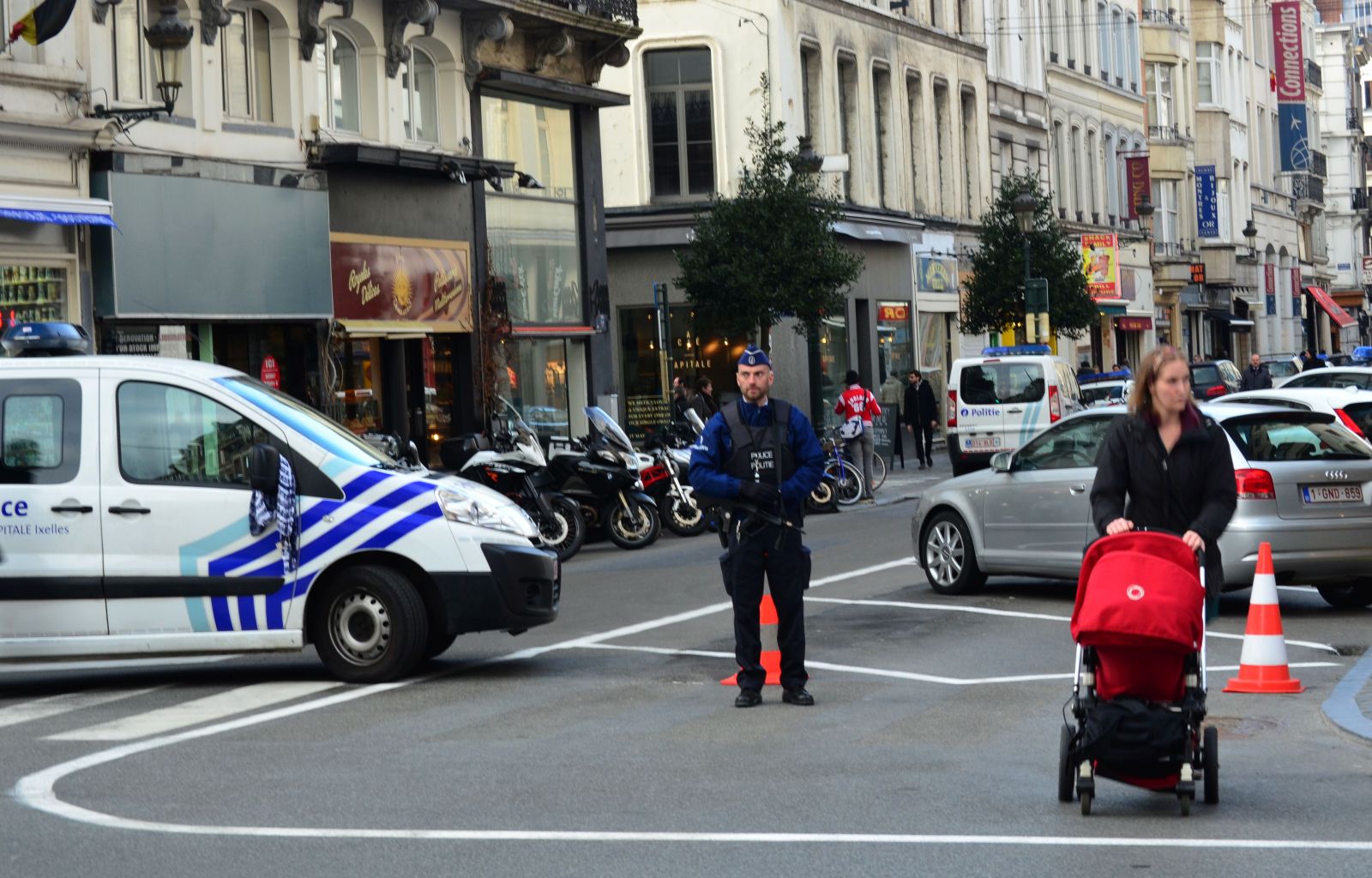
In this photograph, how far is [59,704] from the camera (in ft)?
39.5

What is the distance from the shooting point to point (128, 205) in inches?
935

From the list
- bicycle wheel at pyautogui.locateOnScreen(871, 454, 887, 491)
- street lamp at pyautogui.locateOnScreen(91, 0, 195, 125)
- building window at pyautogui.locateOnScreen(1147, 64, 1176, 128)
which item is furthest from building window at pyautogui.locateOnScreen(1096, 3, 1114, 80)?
street lamp at pyautogui.locateOnScreen(91, 0, 195, 125)

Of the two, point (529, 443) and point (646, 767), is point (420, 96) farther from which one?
point (646, 767)

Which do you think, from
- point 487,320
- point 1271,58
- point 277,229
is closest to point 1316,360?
point 487,320

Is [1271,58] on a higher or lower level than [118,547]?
higher

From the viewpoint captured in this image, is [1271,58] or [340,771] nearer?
[340,771]

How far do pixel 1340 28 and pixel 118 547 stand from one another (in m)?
109

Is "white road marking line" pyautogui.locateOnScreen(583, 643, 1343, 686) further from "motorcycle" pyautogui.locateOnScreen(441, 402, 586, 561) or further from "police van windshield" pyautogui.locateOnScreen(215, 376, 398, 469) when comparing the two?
"motorcycle" pyautogui.locateOnScreen(441, 402, 586, 561)

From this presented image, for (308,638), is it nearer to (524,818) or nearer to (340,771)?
(340,771)

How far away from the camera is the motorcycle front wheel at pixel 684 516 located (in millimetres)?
25047

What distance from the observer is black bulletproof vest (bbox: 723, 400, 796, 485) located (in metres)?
11.1

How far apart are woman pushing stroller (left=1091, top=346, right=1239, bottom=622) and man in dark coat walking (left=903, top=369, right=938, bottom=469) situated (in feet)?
106

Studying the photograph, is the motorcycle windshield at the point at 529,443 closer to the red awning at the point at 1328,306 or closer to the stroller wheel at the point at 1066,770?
the stroller wheel at the point at 1066,770

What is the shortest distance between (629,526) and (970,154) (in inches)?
1232
